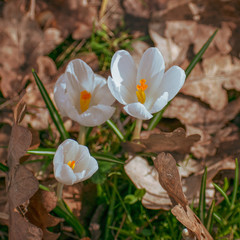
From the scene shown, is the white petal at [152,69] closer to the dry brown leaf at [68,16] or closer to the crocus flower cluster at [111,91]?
the crocus flower cluster at [111,91]

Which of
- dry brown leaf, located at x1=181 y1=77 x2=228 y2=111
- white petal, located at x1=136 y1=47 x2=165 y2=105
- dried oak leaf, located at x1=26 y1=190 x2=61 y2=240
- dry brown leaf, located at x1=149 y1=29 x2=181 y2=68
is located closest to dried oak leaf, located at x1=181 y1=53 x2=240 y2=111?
dry brown leaf, located at x1=181 y1=77 x2=228 y2=111

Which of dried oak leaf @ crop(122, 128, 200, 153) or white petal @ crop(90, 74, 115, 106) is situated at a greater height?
white petal @ crop(90, 74, 115, 106)

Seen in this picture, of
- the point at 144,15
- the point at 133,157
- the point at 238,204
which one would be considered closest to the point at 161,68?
the point at 133,157

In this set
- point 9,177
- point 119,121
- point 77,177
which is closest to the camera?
point 77,177

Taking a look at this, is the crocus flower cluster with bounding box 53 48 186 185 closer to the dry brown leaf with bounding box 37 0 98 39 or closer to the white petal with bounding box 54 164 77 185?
the white petal with bounding box 54 164 77 185

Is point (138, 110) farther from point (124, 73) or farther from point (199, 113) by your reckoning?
point (199, 113)

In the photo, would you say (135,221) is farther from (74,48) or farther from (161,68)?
(74,48)

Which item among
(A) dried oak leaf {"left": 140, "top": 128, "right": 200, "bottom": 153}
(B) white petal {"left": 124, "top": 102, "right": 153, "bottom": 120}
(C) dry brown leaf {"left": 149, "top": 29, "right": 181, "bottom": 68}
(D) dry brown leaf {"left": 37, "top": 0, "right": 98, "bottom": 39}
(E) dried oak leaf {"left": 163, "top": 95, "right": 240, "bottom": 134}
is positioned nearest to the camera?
(B) white petal {"left": 124, "top": 102, "right": 153, "bottom": 120}

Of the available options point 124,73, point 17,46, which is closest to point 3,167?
point 124,73
